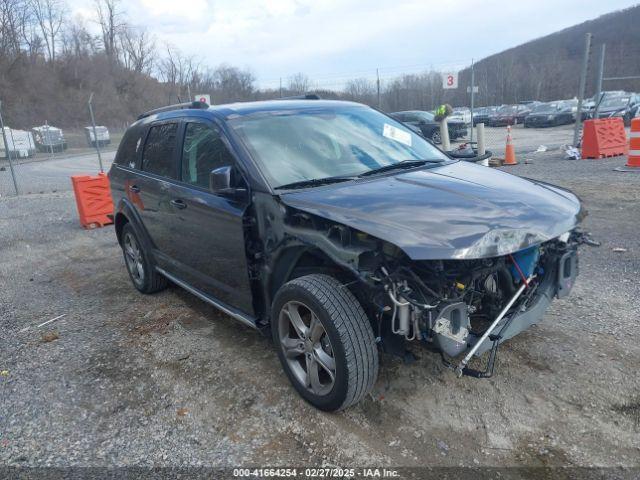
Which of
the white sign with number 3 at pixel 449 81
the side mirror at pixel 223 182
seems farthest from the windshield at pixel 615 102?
the side mirror at pixel 223 182

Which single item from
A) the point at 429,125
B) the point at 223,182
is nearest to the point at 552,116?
the point at 429,125

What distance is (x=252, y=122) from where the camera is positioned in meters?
3.66

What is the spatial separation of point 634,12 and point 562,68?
58592 mm

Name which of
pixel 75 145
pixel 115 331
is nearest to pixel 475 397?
pixel 115 331

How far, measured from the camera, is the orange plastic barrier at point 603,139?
1234cm

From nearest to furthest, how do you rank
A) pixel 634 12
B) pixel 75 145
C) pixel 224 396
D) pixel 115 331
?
pixel 224 396 → pixel 115 331 → pixel 75 145 → pixel 634 12

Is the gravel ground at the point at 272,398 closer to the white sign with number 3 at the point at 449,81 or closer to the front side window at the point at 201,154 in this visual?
the front side window at the point at 201,154

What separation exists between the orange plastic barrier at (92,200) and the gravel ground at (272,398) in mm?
4043

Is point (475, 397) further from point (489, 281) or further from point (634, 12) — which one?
point (634, 12)

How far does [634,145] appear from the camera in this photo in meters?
10.2

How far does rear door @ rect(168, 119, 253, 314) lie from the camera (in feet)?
11.2

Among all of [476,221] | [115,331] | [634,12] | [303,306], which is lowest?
[115,331]

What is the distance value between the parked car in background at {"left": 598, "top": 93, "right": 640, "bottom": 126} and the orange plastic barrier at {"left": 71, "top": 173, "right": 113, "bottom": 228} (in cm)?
2426

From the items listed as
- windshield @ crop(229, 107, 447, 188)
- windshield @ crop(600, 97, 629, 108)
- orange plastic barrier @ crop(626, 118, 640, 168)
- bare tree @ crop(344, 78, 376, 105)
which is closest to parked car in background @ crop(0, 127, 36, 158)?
bare tree @ crop(344, 78, 376, 105)
